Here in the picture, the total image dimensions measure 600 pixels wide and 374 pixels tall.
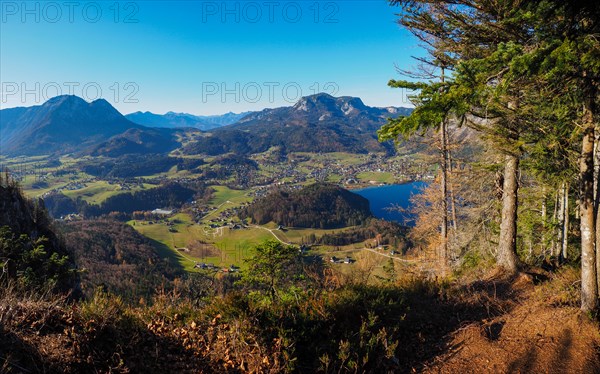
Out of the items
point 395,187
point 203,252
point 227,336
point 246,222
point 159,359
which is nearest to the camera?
point 159,359

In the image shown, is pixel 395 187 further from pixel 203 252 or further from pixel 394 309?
pixel 394 309

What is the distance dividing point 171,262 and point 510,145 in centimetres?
8432

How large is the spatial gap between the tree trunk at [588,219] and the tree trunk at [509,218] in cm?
310

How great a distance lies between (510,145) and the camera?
7.88 meters

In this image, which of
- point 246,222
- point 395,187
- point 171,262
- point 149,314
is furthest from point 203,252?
point 395,187

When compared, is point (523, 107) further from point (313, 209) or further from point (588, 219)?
point (313, 209)

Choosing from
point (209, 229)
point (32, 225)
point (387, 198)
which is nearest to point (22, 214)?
point (32, 225)

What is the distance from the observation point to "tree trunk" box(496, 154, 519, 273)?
891 cm

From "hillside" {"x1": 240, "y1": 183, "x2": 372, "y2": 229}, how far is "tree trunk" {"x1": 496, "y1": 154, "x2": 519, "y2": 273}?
358 feet

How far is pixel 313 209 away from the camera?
130250mm

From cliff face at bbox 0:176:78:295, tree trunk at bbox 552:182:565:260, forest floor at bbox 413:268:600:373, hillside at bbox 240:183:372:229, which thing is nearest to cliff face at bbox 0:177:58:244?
cliff face at bbox 0:176:78:295

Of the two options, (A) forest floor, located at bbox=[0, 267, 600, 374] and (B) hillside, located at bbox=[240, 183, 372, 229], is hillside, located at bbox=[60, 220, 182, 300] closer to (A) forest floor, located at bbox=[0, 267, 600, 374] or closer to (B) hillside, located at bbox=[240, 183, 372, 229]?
(B) hillside, located at bbox=[240, 183, 372, 229]

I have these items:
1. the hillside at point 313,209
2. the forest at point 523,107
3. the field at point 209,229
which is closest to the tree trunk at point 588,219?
the forest at point 523,107

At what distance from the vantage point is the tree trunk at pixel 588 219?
18.1 feet
